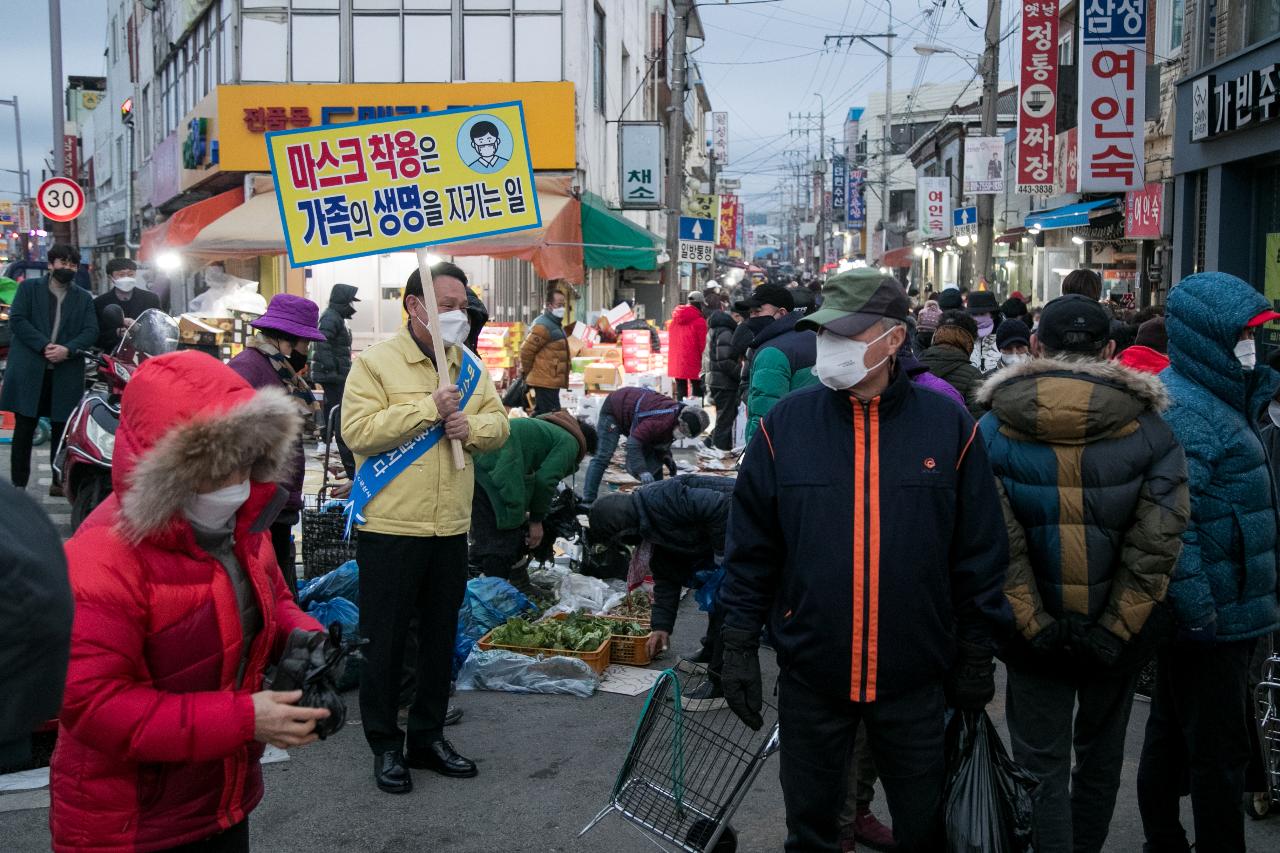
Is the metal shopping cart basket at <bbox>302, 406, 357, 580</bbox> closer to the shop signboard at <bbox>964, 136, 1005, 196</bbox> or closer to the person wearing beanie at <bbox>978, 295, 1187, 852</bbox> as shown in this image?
the person wearing beanie at <bbox>978, 295, 1187, 852</bbox>

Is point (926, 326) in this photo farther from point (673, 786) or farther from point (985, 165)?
point (673, 786)

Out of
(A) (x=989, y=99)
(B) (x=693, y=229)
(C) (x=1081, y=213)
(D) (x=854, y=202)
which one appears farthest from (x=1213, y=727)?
(D) (x=854, y=202)

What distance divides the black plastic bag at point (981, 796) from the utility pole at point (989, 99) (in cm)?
1873

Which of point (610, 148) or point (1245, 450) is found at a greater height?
point (610, 148)

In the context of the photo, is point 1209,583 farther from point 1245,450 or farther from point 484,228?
point 484,228

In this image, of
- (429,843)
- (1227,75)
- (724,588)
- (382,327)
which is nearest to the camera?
(724,588)

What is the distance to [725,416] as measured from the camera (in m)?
16.6

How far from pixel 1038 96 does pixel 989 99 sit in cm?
304

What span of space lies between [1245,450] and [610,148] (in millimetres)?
25016

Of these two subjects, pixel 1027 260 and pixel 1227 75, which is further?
pixel 1027 260

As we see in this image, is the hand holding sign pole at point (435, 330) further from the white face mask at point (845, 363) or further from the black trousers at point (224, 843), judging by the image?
the black trousers at point (224, 843)

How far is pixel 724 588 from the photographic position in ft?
12.1

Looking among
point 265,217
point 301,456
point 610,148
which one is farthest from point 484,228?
point 610,148

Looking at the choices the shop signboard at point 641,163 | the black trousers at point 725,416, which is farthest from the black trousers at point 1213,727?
the shop signboard at point 641,163
